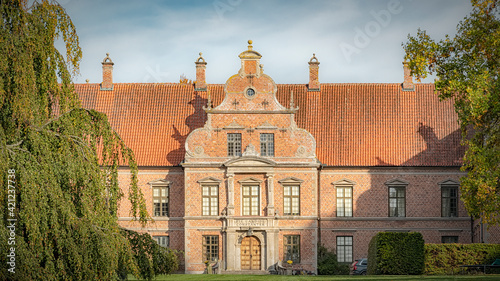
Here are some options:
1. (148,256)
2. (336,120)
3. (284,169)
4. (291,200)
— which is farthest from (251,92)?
(148,256)

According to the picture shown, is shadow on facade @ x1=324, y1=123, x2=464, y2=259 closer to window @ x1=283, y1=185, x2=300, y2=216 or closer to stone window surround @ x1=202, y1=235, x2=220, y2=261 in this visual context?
window @ x1=283, y1=185, x2=300, y2=216

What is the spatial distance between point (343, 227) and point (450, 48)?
15321 mm

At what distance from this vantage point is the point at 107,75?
39781mm

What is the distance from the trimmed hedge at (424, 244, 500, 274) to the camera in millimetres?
27844

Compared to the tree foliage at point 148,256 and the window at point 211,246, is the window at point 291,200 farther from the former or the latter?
the tree foliage at point 148,256

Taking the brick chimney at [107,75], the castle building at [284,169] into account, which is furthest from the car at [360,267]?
the brick chimney at [107,75]

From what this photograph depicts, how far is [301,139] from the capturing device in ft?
118

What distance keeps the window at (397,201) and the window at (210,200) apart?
892cm

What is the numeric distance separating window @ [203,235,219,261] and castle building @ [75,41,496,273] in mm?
49

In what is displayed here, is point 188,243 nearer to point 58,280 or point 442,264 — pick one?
point 442,264

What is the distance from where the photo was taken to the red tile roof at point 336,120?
122 ft

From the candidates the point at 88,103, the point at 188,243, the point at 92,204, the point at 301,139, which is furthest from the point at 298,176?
the point at 92,204

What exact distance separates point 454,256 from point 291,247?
9655mm

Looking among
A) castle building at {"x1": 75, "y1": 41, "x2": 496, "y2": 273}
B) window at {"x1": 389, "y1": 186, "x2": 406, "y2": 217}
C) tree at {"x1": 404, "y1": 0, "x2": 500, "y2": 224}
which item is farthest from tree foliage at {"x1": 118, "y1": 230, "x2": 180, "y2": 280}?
window at {"x1": 389, "y1": 186, "x2": 406, "y2": 217}
